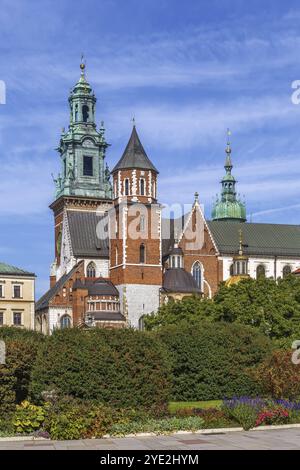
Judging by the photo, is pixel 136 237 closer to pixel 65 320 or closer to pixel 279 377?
pixel 65 320

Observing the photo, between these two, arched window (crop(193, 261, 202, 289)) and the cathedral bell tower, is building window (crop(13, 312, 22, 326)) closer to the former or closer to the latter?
the cathedral bell tower

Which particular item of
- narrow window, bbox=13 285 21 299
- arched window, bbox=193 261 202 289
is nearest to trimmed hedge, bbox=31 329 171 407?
narrow window, bbox=13 285 21 299

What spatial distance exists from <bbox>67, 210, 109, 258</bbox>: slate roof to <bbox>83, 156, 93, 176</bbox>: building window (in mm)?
15089

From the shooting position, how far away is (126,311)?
81.0m

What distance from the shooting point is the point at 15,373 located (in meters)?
28.6

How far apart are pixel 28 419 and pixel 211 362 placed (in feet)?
50.1

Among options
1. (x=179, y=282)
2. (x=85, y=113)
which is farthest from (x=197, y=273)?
(x=85, y=113)

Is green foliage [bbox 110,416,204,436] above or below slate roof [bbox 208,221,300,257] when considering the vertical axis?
below

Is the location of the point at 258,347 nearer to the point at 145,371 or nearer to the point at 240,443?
the point at 145,371

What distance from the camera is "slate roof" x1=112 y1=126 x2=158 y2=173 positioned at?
86.4m

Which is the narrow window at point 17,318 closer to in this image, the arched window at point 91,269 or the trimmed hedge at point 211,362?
the arched window at point 91,269

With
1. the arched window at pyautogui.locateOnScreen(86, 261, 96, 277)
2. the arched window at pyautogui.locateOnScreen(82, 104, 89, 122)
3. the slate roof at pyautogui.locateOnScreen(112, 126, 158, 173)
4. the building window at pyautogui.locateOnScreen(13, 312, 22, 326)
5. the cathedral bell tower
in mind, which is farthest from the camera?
the arched window at pyautogui.locateOnScreen(82, 104, 89, 122)

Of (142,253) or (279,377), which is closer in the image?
(279,377)

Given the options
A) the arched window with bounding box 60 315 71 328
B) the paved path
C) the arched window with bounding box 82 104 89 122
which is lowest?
the paved path
